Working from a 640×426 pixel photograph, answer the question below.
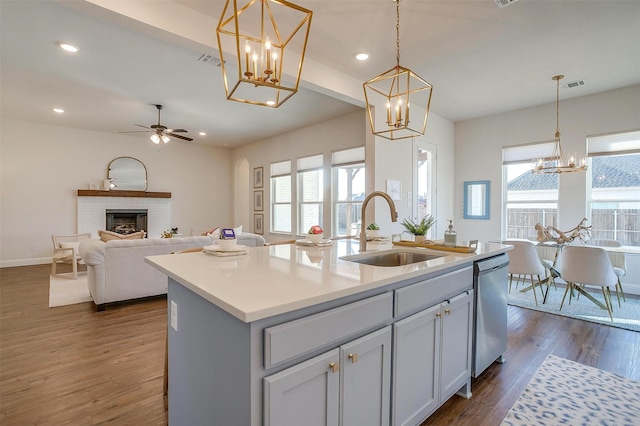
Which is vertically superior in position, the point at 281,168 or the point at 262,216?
the point at 281,168

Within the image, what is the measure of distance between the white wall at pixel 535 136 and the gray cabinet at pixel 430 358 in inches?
164

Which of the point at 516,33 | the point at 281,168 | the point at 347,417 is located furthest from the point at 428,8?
the point at 281,168

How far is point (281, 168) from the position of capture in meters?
7.20

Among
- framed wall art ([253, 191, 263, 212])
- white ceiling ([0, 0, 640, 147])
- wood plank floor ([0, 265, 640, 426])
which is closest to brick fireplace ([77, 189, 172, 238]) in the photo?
white ceiling ([0, 0, 640, 147])

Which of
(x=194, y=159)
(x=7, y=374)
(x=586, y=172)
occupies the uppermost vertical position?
(x=194, y=159)

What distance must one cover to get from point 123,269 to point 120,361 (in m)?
Result: 1.58

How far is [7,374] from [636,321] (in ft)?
18.8

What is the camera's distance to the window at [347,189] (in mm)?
5617

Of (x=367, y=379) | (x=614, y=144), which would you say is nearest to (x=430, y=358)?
(x=367, y=379)

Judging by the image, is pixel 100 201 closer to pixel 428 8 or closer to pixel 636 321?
pixel 428 8

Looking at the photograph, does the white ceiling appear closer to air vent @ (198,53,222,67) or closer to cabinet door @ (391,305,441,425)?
air vent @ (198,53,222,67)

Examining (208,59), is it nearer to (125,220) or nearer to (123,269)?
(123,269)

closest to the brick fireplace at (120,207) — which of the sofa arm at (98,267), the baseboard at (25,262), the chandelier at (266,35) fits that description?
the baseboard at (25,262)

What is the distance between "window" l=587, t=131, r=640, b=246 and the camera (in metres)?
4.35
